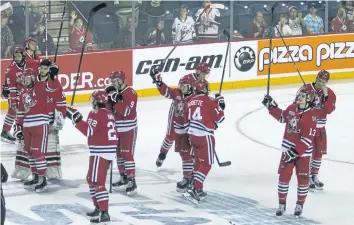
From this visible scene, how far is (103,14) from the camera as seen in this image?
1666 centimetres

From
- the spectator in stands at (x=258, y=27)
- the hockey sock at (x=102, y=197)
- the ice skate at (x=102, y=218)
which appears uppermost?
the spectator in stands at (x=258, y=27)

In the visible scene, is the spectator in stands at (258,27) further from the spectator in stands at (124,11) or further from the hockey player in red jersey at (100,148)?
the hockey player in red jersey at (100,148)

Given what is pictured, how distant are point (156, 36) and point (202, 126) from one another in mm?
6593

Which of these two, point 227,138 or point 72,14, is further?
point 72,14

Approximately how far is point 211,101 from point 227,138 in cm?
360

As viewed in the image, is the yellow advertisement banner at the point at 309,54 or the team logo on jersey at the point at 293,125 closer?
the team logo on jersey at the point at 293,125

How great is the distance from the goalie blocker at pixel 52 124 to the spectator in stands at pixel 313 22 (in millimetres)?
8153

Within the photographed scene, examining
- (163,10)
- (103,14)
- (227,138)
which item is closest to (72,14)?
(103,14)

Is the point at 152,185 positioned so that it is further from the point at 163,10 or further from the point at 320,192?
the point at 163,10

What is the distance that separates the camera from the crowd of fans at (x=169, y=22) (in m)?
15.9

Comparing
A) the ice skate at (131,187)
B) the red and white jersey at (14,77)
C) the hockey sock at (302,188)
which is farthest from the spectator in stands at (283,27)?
the hockey sock at (302,188)

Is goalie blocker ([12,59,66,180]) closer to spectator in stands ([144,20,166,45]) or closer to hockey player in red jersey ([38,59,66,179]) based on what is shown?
hockey player in red jersey ([38,59,66,179])

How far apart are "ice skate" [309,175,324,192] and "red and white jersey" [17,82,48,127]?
2783 millimetres

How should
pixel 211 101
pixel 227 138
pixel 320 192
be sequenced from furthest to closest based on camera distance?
pixel 227 138
pixel 320 192
pixel 211 101
